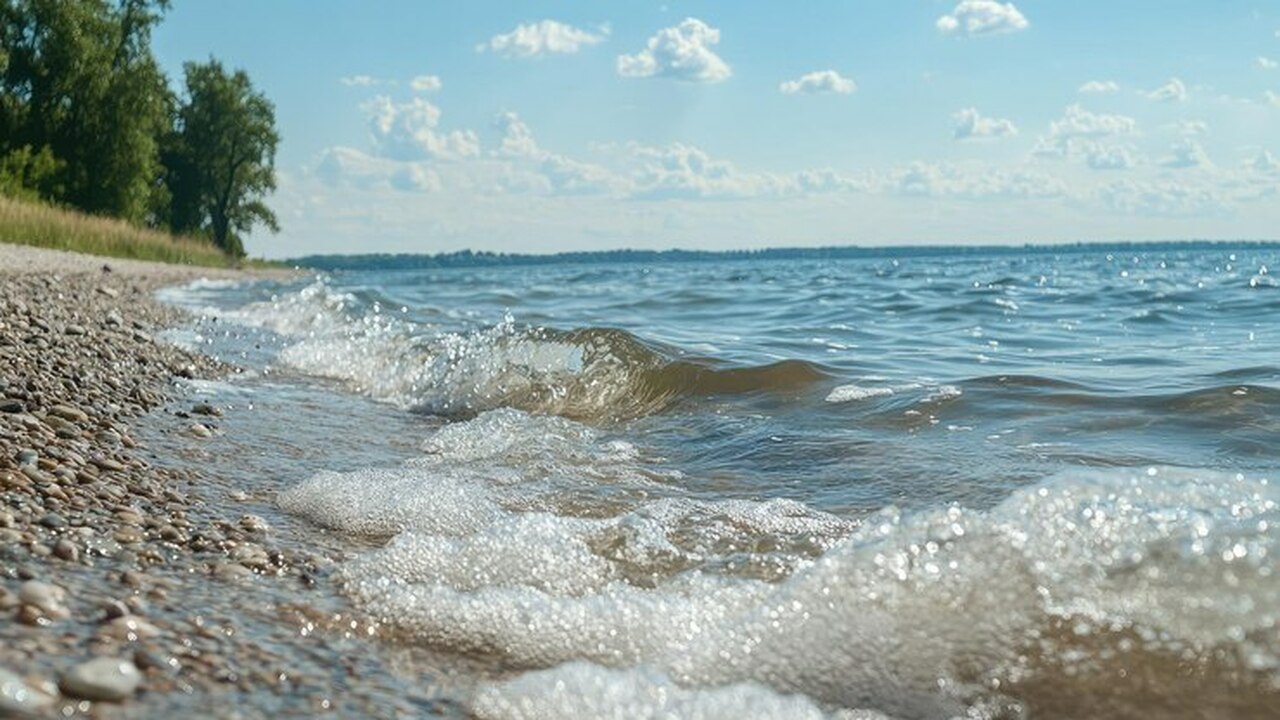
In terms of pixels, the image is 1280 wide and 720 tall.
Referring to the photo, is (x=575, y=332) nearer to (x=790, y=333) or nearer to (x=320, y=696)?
(x=790, y=333)

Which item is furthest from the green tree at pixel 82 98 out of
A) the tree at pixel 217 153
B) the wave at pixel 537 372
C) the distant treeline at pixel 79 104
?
the wave at pixel 537 372

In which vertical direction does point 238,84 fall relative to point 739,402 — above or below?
above

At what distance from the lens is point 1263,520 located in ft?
11.0

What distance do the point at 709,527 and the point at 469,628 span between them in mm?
1527

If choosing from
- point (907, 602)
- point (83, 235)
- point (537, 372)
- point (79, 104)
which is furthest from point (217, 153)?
point (907, 602)

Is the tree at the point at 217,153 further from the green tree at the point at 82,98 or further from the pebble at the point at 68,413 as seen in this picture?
the pebble at the point at 68,413

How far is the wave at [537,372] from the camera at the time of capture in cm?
916

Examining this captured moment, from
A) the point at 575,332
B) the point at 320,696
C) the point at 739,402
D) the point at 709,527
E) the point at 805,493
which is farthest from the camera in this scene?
the point at 575,332

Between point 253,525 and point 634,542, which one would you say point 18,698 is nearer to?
point 253,525

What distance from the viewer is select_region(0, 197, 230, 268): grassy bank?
26.7m

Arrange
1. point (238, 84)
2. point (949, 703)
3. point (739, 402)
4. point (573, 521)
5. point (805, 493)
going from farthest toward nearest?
point (238, 84) < point (739, 402) < point (805, 493) < point (573, 521) < point (949, 703)

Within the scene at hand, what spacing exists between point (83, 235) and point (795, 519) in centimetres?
3075

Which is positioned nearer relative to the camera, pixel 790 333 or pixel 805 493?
pixel 805 493

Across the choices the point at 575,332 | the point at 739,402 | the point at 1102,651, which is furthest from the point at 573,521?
the point at 575,332
